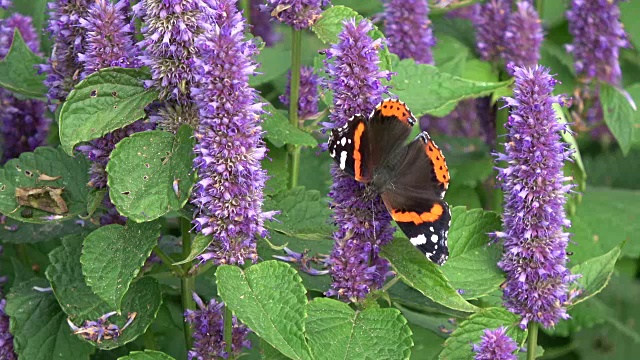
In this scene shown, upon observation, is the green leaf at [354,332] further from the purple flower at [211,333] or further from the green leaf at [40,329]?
the green leaf at [40,329]

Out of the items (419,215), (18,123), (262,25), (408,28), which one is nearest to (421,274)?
(419,215)

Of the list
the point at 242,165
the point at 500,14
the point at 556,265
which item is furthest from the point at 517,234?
the point at 500,14

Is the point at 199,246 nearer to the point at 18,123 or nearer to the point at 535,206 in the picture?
the point at 535,206

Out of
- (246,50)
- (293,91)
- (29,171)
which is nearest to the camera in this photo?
(246,50)

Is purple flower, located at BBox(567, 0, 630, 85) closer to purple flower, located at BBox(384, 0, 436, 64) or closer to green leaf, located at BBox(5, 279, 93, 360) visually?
purple flower, located at BBox(384, 0, 436, 64)

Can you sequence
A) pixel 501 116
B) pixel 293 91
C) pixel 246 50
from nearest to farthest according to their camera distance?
pixel 246 50
pixel 293 91
pixel 501 116

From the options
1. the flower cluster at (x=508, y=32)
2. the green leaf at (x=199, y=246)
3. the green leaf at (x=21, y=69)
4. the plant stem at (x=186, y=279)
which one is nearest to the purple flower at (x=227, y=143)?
the green leaf at (x=199, y=246)

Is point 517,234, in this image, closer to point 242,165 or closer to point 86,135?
point 242,165
